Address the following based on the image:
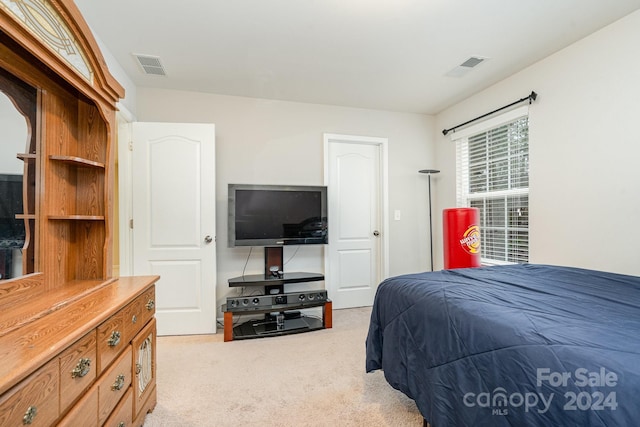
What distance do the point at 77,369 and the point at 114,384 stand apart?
1.08 feet

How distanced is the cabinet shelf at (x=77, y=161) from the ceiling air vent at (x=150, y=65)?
1.45 metres

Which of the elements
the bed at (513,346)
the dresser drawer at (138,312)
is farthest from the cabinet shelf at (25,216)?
the bed at (513,346)

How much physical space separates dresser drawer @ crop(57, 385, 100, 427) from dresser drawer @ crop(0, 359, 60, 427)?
6 centimetres

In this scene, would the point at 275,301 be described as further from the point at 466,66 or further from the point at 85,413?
the point at 466,66

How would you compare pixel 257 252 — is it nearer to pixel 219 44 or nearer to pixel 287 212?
pixel 287 212

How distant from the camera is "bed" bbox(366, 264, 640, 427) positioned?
796mm

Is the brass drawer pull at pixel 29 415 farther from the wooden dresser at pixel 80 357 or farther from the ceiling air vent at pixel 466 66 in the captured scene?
the ceiling air vent at pixel 466 66

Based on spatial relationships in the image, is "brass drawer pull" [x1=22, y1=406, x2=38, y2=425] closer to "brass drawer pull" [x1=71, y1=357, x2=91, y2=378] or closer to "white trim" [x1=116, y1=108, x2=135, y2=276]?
"brass drawer pull" [x1=71, y1=357, x2=91, y2=378]

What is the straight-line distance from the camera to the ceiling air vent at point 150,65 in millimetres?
2546

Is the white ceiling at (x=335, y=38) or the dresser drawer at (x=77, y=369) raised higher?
the white ceiling at (x=335, y=38)

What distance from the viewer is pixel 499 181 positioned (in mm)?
3180

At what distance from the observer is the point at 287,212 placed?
317 centimetres

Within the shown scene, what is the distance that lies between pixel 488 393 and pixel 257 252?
2.63 metres

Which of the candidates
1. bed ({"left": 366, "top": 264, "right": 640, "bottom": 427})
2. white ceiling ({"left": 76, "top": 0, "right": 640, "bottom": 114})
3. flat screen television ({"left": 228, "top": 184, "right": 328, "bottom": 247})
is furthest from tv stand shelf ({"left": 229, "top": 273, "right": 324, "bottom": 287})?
white ceiling ({"left": 76, "top": 0, "right": 640, "bottom": 114})
